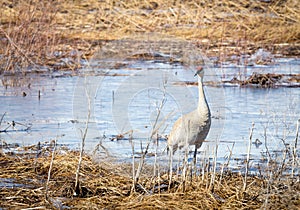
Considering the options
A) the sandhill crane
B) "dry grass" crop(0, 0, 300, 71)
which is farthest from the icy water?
"dry grass" crop(0, 0, 300, 71)

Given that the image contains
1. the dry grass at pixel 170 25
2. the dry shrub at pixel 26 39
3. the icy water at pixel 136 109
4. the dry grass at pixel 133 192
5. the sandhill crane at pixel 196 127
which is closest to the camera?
the dry grass at pixel 133 192

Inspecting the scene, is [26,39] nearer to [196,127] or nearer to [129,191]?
[196,127]

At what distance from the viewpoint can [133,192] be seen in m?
5.06

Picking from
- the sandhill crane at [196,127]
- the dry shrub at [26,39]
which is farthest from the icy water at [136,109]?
the dry shrub at [26,39]

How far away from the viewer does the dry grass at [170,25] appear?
15.5m

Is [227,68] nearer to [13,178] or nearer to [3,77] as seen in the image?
[3,77]

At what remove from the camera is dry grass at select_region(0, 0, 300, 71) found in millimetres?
15495

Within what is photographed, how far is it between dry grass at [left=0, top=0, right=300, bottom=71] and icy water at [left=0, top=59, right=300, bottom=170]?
176 centimetres

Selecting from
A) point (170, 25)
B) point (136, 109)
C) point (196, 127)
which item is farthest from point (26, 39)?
point (196, 127)

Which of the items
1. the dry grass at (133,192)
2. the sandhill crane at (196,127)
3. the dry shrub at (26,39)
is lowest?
the dry grass at (133,192)

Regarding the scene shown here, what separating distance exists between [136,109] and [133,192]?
4498mm

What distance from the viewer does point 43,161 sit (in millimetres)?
6141

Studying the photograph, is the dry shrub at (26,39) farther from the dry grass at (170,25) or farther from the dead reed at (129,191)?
the dead reed at (129,191)

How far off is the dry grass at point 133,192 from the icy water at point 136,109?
57 cm
